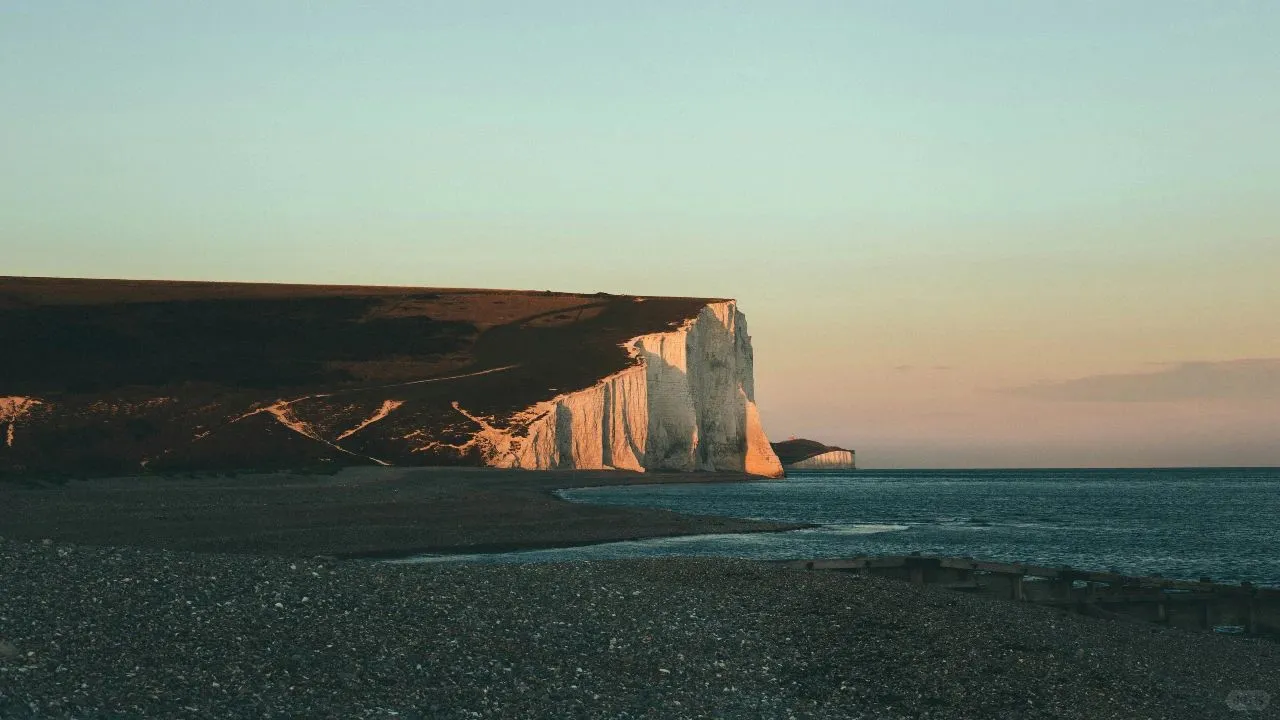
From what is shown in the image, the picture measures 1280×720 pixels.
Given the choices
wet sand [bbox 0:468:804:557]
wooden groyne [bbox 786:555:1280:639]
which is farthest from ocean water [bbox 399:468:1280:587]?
wooden groyne [bbox 786:555:1280:639]

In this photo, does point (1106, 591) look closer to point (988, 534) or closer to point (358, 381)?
point (988, 534)

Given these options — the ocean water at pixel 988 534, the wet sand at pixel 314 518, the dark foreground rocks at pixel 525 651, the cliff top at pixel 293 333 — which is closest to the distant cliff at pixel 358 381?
the cliff top at pixel 293 333

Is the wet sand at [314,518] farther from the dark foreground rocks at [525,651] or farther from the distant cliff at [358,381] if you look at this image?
the distant cliff at [358,381]

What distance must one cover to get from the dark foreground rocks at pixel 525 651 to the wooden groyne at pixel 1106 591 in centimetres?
292

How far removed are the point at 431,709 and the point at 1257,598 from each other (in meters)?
19.4

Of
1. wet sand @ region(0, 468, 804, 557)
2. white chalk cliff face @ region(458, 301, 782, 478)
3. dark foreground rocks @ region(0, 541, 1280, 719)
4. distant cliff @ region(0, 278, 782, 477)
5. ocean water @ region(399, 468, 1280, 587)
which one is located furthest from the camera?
white chalk cliff face @ region(458, 301, 782, 478)

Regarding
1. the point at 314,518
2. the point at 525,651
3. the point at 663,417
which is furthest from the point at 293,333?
the point at 525,651

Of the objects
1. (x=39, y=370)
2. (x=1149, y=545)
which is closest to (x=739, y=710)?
(x=1149, y=545)

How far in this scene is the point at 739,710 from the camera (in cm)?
1414

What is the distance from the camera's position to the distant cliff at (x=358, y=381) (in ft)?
300

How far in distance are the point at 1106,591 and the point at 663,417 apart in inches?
3398

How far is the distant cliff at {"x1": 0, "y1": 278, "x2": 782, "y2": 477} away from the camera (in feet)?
300

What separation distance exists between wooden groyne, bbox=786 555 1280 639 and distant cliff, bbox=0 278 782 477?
214 feet

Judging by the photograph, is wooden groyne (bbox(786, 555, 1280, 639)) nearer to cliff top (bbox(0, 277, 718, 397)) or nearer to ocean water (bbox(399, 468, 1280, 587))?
ocean water (bbox(399, 468, 1280, 587))
